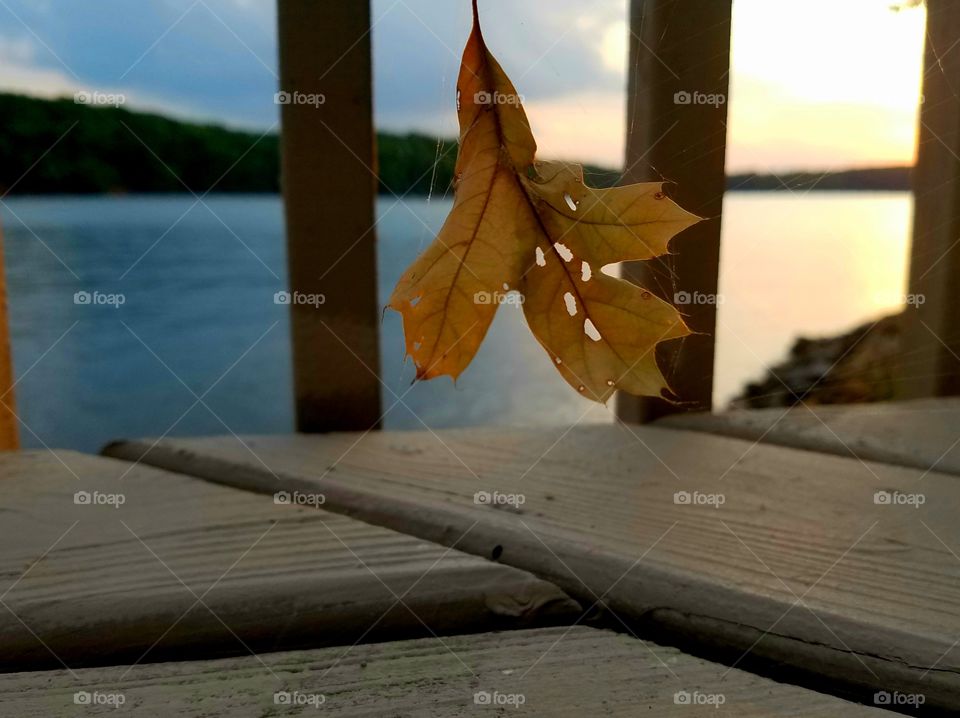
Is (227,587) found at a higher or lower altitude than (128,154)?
lower

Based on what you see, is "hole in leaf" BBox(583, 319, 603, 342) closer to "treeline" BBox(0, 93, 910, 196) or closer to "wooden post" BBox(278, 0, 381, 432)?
"treeline" BBox(0, 93, 910, 196)

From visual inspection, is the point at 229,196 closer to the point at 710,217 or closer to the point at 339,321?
the point at 339,321

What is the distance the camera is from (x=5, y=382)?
987 mm

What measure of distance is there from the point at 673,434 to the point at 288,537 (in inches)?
18.9

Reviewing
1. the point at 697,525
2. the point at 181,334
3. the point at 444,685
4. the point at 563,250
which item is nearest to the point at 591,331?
the point at 563,250

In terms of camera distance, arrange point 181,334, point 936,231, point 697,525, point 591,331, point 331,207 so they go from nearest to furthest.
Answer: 1. point 591,331
2. point 697,525
3. point 936,231
4. point 331,207
5. point 181,334

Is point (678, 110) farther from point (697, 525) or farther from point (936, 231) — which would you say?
point (936, 231)

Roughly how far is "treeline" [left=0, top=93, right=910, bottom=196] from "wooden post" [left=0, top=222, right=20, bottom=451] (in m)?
0.13

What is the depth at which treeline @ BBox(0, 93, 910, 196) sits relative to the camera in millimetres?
807

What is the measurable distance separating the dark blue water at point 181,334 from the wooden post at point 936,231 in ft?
1.39

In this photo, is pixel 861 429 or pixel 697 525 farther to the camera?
pixel 861 429

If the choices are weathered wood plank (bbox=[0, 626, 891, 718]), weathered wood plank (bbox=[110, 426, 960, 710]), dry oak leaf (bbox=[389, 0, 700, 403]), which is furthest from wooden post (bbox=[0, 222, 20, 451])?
dry oak leaf (bbox=[389, 0, 700, 403])

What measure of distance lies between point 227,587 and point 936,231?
79 centimetres

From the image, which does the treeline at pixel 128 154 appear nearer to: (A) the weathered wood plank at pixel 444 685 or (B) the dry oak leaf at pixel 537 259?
(B) the dry oak leaf at pixel 537 259
